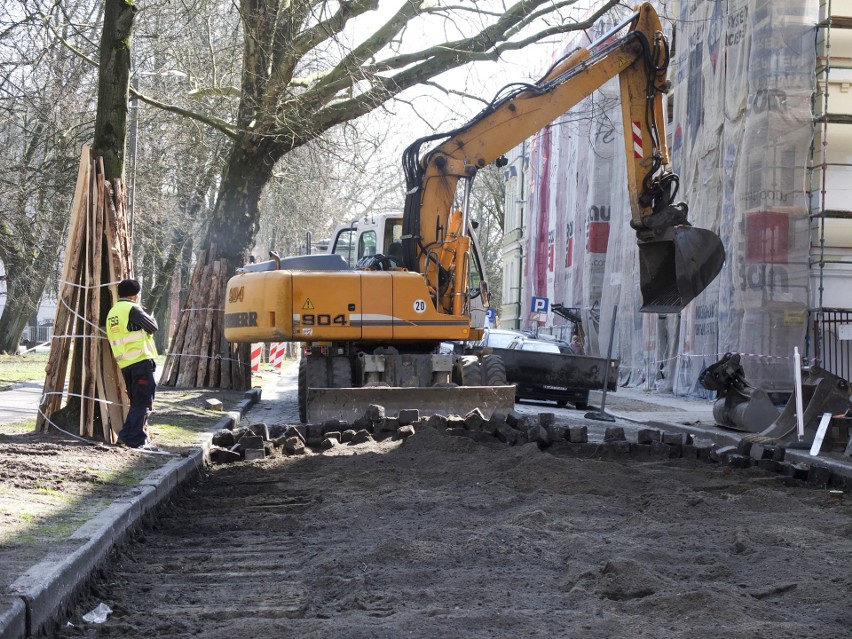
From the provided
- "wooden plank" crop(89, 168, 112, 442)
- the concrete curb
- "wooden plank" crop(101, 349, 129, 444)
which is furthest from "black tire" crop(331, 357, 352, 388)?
the concrete curb

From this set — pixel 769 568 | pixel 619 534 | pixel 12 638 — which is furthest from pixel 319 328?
pixel 12 638

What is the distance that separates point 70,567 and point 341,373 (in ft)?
31.5

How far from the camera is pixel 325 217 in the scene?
127 ft

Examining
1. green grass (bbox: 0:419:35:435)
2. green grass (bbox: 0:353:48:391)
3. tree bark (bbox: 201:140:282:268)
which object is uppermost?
tree bark (bbox: 201:140:282:268)

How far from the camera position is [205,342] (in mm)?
20500

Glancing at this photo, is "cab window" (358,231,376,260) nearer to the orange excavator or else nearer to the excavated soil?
the orange excavator

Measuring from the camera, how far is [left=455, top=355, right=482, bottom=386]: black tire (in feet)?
50.4

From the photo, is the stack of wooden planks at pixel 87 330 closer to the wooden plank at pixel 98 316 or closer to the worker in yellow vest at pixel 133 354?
the wooden plank at pixel 98 316

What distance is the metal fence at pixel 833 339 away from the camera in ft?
63.9

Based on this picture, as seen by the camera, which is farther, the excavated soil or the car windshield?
the car windshield

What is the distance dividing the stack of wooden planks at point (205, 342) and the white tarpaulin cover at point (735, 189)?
689 cm

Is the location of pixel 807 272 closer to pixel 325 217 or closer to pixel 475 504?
pixel 475 504

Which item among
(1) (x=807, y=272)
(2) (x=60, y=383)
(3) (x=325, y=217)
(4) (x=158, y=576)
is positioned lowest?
(4) (x=158, y=576)

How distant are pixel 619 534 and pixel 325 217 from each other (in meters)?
32.6
